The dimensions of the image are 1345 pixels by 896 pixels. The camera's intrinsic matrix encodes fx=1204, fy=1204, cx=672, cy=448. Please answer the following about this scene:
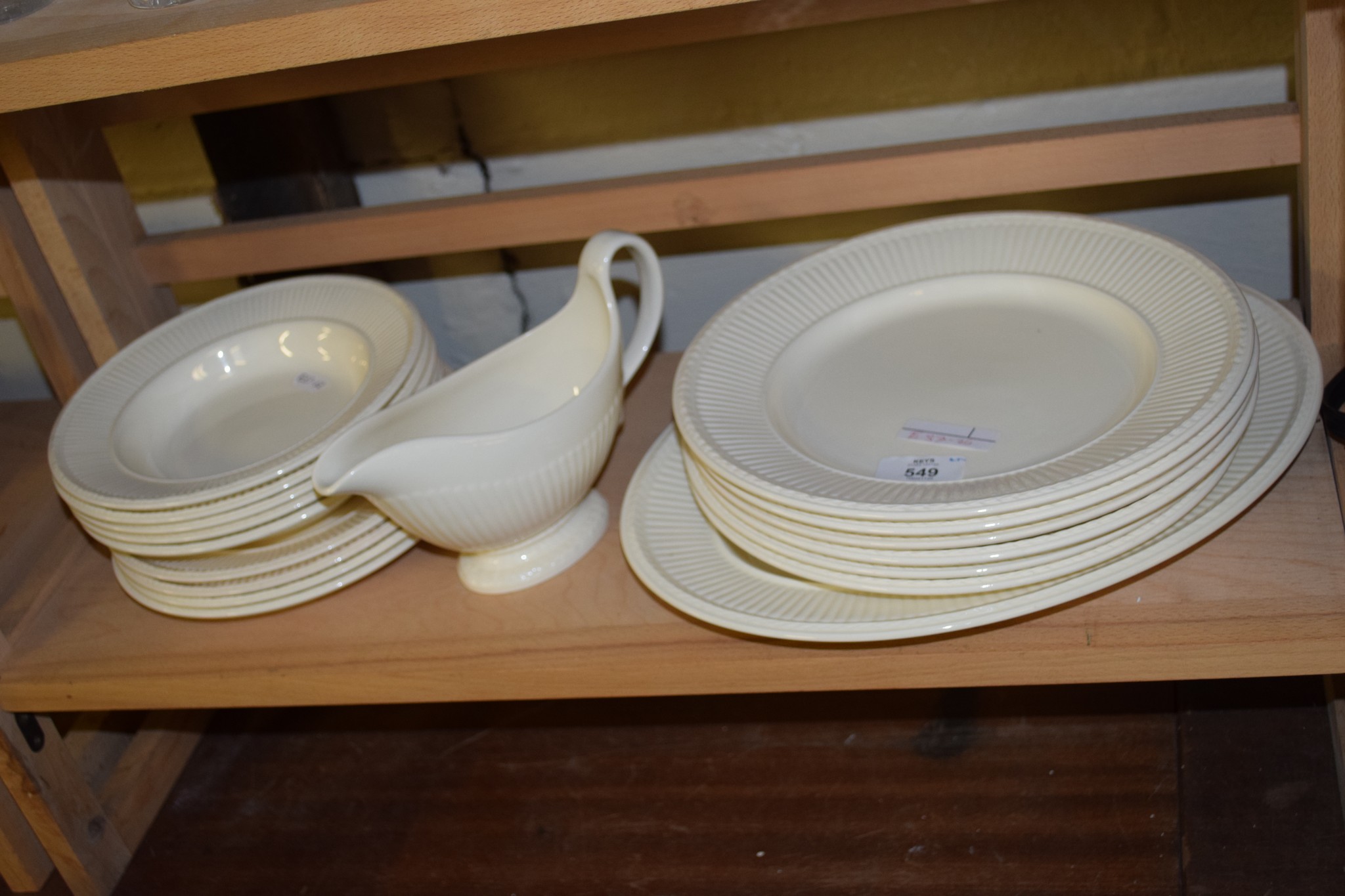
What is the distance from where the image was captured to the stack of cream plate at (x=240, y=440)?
801 mm

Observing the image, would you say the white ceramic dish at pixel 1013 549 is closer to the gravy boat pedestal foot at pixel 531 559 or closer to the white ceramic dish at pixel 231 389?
the gravy boat pedestal foot at pixel 531 559

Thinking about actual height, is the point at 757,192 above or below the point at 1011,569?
above

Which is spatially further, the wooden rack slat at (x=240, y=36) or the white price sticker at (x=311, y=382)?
the white price sticker at (x=311, y=382)

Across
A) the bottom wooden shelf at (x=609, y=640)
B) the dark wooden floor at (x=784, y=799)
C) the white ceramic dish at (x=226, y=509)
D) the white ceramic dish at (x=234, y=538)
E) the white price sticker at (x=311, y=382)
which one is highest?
the white ceramic dish at (x=226, y=509)

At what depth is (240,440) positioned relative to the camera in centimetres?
93

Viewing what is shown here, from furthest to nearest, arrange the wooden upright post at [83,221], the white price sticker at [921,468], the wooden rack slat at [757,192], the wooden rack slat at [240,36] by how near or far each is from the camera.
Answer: the wooden upright post at [83,221] < the wooden rack slat at [757,192] < the white price sticker at [921,468] < the wooden rack slat at [240,36]

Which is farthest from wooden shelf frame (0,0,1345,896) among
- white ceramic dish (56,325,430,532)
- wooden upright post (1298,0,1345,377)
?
white ceramic dish (56,325,430,532)

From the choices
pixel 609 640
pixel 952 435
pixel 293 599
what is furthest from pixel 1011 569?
pixel 293 599

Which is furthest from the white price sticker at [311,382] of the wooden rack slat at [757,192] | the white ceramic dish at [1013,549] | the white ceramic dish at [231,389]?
the white ceramic dish at [1013,549]

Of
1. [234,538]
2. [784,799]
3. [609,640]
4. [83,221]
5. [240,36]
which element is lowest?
[784,799]

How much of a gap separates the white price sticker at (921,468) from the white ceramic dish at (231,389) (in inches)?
13.5

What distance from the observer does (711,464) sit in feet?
2.35

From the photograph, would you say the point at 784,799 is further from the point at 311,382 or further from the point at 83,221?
the point at 83,221

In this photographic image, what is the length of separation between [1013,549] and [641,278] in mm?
352
